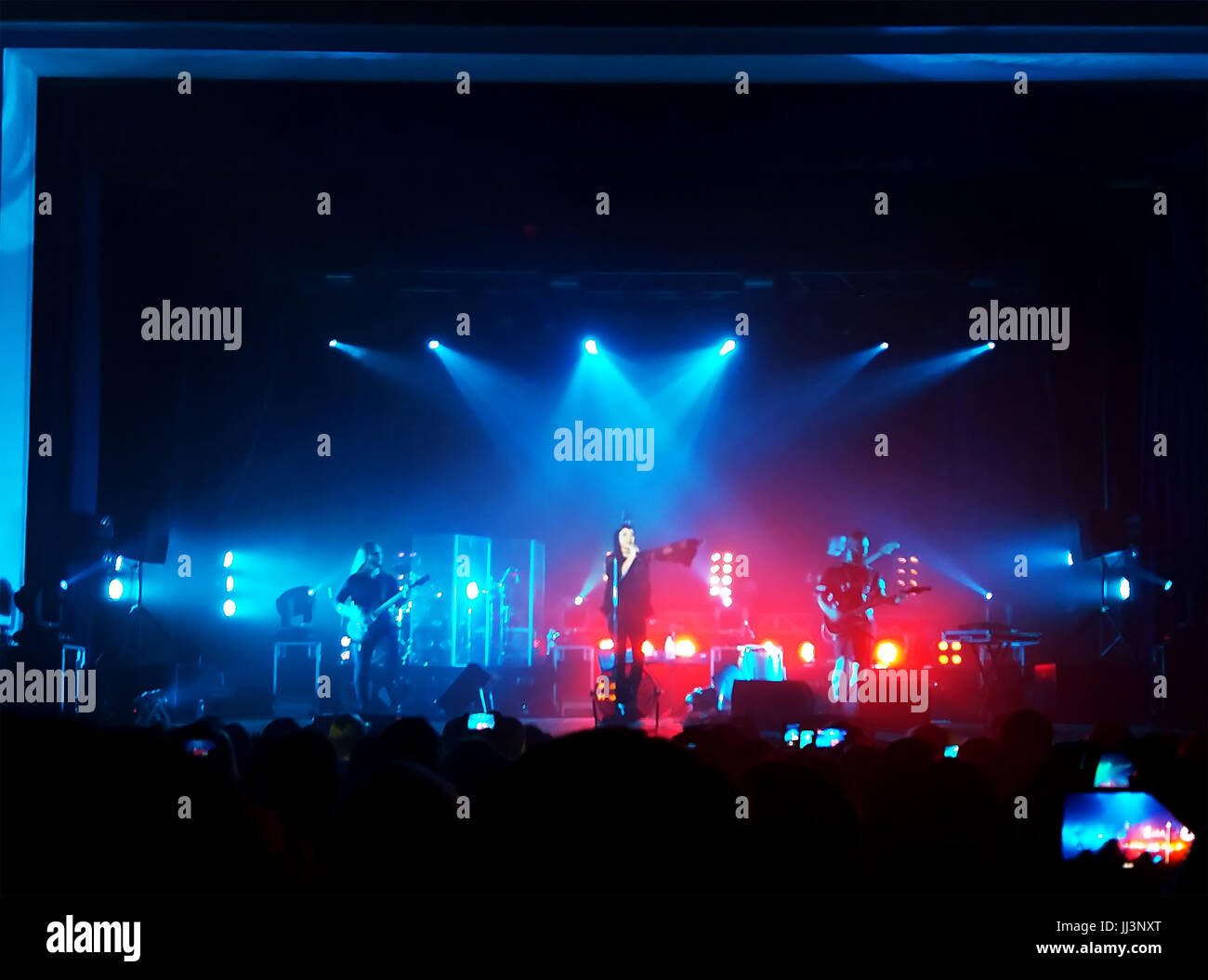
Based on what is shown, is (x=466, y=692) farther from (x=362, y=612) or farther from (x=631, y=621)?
(x=631, y=621)

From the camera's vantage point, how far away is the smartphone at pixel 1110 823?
255 centimetres

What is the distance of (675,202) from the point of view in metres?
8.96

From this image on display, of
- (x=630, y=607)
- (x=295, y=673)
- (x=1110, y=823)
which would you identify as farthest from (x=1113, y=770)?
(x=295, y=673)

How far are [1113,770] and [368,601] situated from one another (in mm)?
8335

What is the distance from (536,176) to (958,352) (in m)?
7.10

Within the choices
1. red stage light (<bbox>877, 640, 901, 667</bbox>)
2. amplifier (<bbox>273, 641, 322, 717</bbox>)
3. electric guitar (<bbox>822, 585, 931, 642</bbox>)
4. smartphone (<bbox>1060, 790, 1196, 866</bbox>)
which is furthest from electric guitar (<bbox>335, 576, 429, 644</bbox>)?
smartphone (<bbox>1060, 790, 1196, 866</bbox>)

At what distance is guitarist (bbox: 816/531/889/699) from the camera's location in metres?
9.34

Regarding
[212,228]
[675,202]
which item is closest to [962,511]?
[675,202]

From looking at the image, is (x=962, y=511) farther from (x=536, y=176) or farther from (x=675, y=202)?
(x=536, y=176)

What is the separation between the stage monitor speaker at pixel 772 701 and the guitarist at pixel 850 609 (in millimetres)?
2525

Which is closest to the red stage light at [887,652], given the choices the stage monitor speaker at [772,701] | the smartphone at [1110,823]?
the stage monitor speaker at [772,701]

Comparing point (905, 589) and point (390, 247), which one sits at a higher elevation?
point (390, 247)

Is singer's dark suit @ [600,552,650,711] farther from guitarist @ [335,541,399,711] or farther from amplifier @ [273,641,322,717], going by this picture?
amplifier @ [273,641,322,717]

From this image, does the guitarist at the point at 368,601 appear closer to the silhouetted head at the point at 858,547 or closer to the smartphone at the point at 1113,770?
the silhouetted head at the point at 858,547
